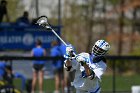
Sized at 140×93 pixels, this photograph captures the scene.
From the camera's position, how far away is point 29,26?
65.2 ft

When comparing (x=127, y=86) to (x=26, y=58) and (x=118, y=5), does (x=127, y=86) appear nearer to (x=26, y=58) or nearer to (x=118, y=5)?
(x=26, y=58)

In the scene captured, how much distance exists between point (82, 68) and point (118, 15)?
1185 inches

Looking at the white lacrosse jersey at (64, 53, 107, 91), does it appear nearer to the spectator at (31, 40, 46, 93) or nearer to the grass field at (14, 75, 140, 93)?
the grass field at (14, 75, 140, 93)

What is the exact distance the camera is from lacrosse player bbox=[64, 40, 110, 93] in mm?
10438

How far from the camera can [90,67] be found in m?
10.5

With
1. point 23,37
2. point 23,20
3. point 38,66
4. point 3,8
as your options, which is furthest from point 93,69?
point 23,37

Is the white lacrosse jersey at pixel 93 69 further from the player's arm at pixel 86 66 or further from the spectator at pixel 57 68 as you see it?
the spectator at pixel 57 68

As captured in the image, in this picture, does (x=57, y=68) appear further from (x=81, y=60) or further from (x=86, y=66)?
(x=81, y=60)

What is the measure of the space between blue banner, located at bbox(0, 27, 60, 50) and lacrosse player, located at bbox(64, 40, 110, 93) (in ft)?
28.8

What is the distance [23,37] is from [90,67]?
9.62m

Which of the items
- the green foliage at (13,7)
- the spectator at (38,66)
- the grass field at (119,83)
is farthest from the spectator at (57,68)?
the green foliage at (13,7)

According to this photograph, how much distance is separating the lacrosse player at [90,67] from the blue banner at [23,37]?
8785 millimetres

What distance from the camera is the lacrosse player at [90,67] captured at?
10.4m

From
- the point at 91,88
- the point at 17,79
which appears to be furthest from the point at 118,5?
the point at 91,88
